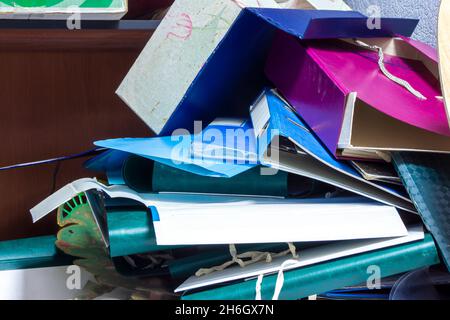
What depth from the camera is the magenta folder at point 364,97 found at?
58cm

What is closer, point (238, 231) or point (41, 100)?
point (238, 231)

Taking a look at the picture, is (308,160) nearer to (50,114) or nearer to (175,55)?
(175,55)

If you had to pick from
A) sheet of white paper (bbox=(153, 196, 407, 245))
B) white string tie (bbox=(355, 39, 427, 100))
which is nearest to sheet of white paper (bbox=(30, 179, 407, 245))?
sheet of white paper (bbox=(153, 196, 407, 245))

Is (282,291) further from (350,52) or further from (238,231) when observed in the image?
(350,52)

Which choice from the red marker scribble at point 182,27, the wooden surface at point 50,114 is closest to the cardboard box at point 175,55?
the red marker scribble at point 182,27

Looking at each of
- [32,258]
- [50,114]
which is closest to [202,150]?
[32,258]

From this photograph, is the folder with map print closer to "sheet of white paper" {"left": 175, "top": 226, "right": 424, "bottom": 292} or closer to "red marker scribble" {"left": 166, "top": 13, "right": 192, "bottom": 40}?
"sheet of white paper" {"left": 175, "top": 226, "right": 424, "bottom": 292}

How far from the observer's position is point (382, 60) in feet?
2.20

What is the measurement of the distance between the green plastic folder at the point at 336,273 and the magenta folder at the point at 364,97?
0.33ft

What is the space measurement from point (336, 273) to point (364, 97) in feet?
0.56

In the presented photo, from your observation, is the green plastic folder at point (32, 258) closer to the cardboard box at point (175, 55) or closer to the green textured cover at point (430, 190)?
the cardboard box at point (175, 55)

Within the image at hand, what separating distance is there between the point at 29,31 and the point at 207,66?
0.23 metres
